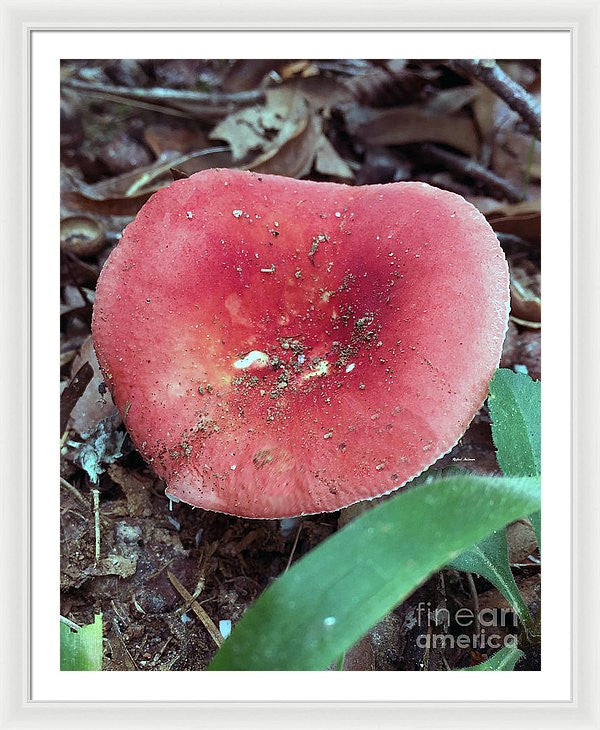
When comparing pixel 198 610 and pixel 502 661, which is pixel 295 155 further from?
pixel 502 661

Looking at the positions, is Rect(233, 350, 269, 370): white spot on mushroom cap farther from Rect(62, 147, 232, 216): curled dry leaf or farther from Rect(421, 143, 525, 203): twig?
Rect(421, 143, 525, 203): twig

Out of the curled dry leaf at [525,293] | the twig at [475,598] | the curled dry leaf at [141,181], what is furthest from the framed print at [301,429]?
the curled dry leaf at [141,181]

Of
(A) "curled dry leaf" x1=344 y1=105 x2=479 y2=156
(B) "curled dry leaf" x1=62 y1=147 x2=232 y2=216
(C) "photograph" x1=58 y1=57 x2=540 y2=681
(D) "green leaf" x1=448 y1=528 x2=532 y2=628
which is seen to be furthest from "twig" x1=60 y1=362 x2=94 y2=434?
(A) "curled dry leaf" x1=344 y1=105 x2=479 y2=156

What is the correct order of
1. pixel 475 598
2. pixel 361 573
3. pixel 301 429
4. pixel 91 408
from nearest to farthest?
pixel 361 573, pixel 301 429, pixel 475 598, pixel 91 408

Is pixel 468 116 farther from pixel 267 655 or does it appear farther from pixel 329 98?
pixel 267 655

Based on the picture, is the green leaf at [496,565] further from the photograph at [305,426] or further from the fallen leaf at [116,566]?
the fallen leaf at [116,566]

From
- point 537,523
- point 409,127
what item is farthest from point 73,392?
point 409,127
